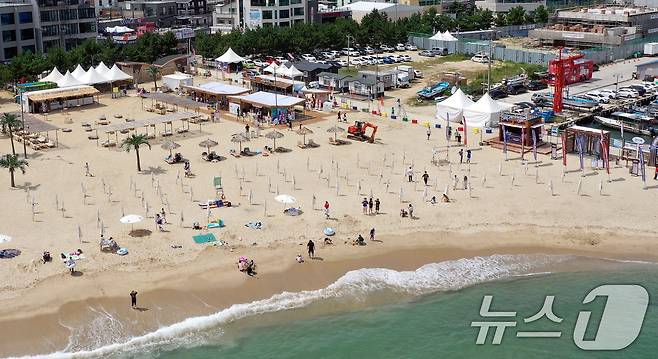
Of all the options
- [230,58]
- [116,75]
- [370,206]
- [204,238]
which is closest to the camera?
[204,238]

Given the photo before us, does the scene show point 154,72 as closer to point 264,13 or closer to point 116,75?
point 116,75

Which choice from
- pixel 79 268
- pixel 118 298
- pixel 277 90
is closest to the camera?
pixel 118 298

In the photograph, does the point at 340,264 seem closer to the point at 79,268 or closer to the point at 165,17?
the point at 79,268

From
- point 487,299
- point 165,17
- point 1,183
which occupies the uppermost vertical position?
point 165,17

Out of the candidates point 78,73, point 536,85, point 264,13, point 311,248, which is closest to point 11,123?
point 78,73

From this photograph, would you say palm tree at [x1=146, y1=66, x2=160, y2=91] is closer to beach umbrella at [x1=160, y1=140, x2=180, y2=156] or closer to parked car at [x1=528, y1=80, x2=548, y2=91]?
beach umbrella at [x1=160, y1=140, x2=180, y2=156]

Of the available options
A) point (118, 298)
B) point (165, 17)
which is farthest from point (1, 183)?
point (165, 17)

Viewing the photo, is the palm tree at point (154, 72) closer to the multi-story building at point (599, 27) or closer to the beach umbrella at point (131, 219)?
the beach umbrella at point (131, 219)
